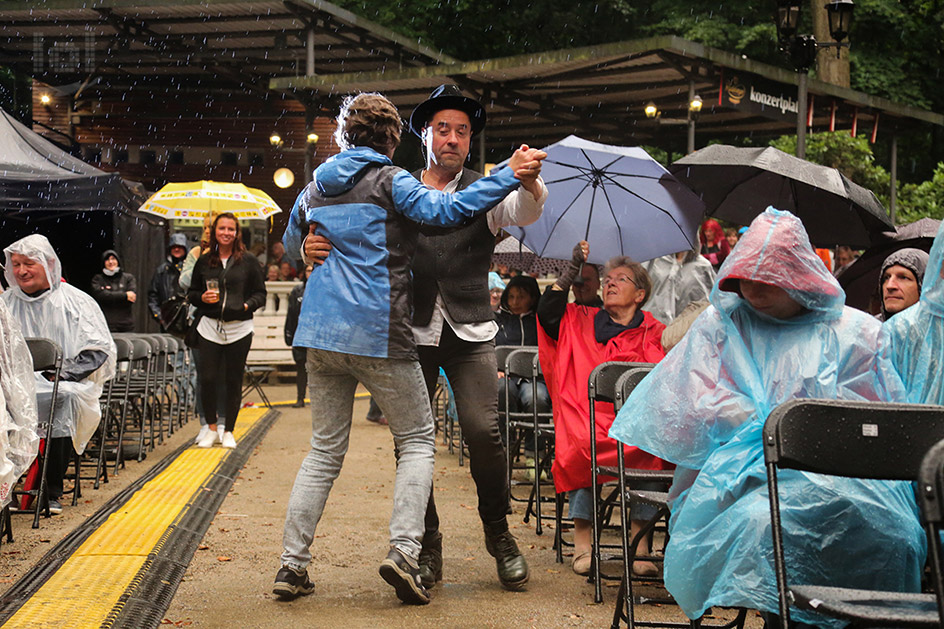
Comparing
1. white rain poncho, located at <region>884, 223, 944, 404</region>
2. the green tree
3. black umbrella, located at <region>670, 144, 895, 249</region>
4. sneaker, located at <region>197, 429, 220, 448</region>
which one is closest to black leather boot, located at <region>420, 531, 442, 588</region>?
white rain poncho, located at <region>884, 223, 944, 404</region>

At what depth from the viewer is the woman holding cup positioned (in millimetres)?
9938

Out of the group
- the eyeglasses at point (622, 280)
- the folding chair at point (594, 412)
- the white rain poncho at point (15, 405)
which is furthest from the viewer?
the eyeglasses at point (622, 280)

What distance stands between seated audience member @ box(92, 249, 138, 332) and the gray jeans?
9.11 metres

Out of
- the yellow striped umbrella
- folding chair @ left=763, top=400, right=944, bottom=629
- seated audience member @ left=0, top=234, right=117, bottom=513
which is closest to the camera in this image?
folding chair @ left=763, top=400, right=944, bottom=629

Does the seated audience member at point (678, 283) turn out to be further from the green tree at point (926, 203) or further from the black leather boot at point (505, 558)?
the green tree at point (926, 203)

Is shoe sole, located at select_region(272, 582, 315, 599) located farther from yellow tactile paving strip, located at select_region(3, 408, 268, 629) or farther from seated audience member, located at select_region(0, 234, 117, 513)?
seated audience member, located at select_region(0, 234, 117, 513)

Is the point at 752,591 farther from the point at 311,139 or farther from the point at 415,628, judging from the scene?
the point at 311,139

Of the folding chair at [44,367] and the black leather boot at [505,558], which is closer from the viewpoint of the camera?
the black leather boot at [505,558]

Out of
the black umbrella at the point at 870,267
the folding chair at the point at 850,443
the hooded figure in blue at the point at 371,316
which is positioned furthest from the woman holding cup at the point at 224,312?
the folding chair at the point at 850,443

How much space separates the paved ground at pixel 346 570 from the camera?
181 inches

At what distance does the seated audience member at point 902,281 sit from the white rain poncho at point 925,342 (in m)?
1.68

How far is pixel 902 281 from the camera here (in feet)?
18.8

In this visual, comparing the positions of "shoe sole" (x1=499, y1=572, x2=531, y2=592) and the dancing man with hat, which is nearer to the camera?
the dancing man with hat

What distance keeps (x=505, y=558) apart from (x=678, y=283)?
4247 millimetres
